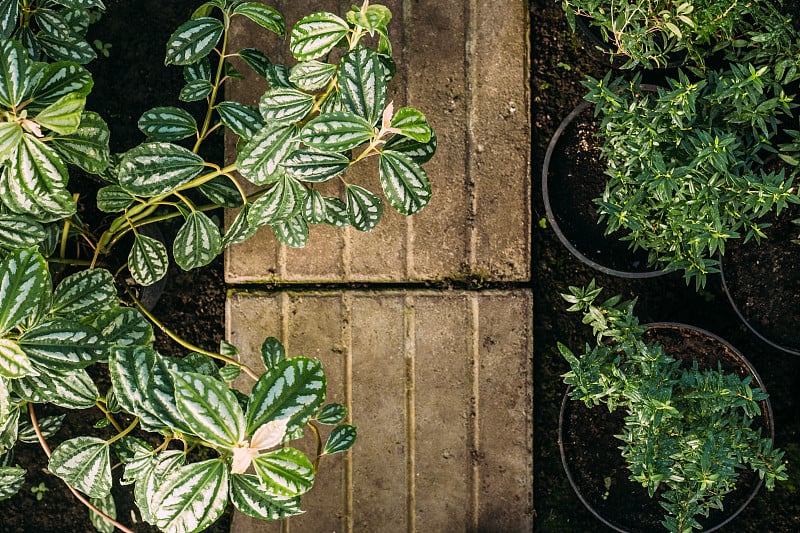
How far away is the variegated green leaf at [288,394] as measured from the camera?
111cm

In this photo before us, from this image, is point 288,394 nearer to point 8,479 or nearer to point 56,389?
point 56,389

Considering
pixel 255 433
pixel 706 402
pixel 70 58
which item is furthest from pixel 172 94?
pixel 706 402

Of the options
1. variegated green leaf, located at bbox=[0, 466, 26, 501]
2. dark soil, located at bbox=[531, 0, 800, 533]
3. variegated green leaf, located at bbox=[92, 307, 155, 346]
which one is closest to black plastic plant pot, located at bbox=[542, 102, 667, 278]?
dark soil, located at bbox=[531, 0, 800, 533]

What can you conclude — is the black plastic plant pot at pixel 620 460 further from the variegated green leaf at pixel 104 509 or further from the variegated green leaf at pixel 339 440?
the variegated green leaf at pixel 104 509

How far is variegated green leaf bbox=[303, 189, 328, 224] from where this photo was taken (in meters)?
1.53

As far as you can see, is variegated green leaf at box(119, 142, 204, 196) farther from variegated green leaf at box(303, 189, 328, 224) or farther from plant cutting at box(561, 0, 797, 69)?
plant cutting at box(561, 0, 797, 69)

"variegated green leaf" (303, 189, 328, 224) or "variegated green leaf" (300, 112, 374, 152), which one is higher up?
"variegated green leaf" (300, 112, 374, 152)

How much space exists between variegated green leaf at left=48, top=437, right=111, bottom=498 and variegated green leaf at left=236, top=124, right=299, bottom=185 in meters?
0.75

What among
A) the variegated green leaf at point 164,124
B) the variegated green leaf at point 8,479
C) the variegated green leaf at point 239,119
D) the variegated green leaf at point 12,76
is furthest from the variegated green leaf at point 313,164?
the variegated green leaf at point 8,479

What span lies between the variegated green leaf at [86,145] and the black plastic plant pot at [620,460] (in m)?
1.46

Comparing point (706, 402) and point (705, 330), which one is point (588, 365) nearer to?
point (706, 402)

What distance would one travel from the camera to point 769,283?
1973 millimetres

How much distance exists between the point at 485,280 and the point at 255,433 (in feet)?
3.70

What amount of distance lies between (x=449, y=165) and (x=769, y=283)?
104 cm
